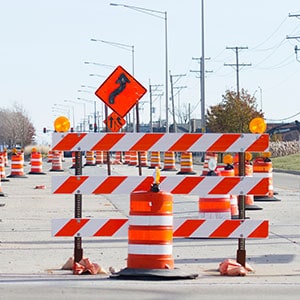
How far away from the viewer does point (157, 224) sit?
10.6m

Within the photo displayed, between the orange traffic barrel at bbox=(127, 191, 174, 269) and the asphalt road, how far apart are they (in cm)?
26

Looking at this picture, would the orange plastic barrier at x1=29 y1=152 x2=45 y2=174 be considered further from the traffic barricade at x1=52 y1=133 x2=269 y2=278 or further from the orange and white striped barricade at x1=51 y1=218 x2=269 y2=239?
the orange and white striped barricade at x1=51 y1=218 x2=269 y2=239

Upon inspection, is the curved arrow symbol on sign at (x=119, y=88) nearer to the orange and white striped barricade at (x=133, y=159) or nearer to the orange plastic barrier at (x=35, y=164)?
the orange plastic barrier at (x=35, y=164)

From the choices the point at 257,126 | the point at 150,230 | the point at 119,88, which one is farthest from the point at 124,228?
the point at 119,88

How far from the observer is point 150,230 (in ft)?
34.7

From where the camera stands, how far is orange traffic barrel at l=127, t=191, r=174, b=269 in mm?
10547

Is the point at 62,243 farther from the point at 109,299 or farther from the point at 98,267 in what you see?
the point at 109,299

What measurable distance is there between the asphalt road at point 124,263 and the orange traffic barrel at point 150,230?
264 mm

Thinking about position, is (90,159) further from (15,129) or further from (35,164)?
(15,129)

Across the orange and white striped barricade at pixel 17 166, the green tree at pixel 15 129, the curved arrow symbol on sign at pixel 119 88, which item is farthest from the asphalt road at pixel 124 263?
the green tree at pixel 15 129

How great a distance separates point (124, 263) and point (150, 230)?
6.73ft

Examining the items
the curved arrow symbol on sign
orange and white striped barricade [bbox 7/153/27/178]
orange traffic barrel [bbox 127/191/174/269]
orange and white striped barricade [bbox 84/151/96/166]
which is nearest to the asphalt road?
orange traffic barrel [bbox 127/191/174/269]

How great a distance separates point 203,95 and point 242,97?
25.9 meters

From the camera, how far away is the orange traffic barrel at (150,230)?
10547 mm
